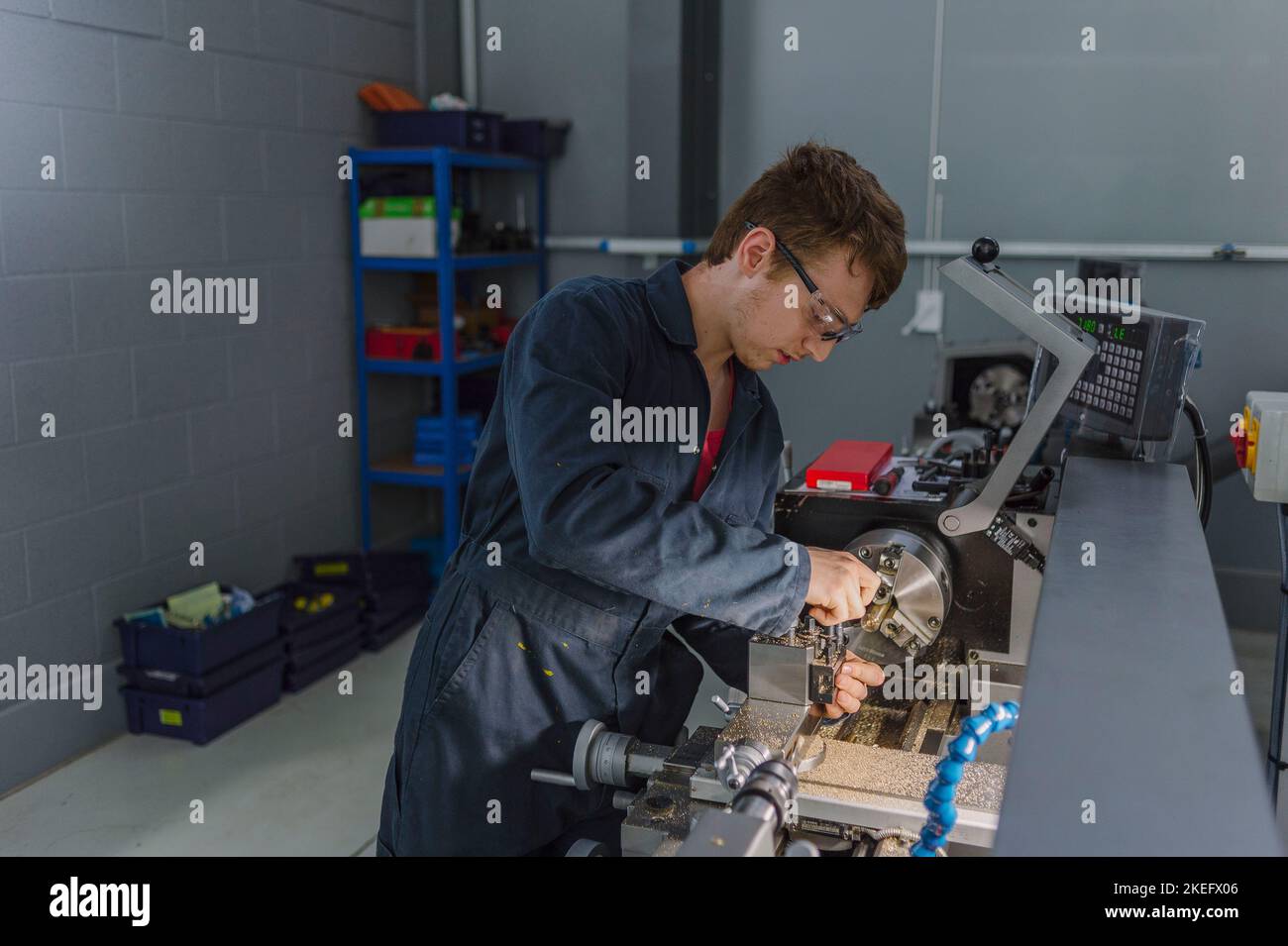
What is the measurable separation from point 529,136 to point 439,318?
2.62 feet

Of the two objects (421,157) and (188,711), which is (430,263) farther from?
(188,711)

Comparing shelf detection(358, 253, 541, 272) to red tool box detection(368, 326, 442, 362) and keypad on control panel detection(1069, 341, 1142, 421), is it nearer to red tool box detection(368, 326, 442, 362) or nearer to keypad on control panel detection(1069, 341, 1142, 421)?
red tool box detection(368, 326, 442, 362)

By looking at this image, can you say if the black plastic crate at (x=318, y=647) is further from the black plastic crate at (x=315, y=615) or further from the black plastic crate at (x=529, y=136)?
the black plastic crate at (x=529, y=136)

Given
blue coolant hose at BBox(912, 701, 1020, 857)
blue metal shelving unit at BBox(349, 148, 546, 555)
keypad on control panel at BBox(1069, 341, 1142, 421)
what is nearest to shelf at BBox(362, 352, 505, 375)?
blue metal shelving unit at BBox(349, 148, 546, 555)

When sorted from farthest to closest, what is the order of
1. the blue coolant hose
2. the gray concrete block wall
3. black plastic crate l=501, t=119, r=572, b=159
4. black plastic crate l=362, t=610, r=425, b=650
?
1. black plastic crate l=501, t=119, r=572, b=159
2. black plastic crate l=362, t=610, r=425, b=650
3. the gray concrete block wall
4. the blue coolant hose

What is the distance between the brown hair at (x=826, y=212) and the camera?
1242 millimetres

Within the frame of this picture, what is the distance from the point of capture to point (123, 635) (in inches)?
Result: 119

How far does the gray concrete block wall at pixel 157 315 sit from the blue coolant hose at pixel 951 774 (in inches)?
98.5

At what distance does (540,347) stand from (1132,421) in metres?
0.75

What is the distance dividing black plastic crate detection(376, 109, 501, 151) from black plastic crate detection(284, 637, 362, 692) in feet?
5.42

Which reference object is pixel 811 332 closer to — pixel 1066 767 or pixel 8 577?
pixel 1066 767

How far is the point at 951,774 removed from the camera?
89cm

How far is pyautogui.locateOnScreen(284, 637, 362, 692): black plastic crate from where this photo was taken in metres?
3.35

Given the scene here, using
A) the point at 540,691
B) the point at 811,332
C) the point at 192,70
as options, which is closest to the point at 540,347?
the point at 811,332
